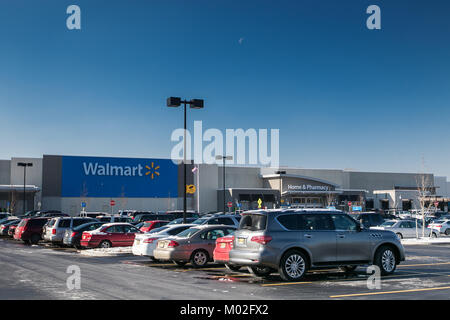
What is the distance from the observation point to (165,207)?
266 feet

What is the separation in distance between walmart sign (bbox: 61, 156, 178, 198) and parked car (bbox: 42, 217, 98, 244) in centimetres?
4494

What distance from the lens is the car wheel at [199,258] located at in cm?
1791

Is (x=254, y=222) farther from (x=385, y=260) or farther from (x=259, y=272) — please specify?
(x=385, y=260)

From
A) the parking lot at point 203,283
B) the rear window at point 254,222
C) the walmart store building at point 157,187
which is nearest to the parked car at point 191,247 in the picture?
the parking lot at point 203,283

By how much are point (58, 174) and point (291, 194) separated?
1405 inches

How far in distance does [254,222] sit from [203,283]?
6.82 feet

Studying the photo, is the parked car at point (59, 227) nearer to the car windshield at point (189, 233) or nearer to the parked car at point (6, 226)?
the parked car at point (6, 226)

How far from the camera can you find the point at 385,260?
14.8m

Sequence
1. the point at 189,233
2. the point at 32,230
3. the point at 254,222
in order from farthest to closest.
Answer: the point at 32,230
the point at 189,233
the point at 254,222

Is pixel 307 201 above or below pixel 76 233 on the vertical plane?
above

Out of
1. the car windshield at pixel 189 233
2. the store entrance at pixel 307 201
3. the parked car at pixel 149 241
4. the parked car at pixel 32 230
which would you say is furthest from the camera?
the store entrance at pixel 307 201

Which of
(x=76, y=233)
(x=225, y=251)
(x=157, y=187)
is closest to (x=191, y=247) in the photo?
(x=225, y=251)
